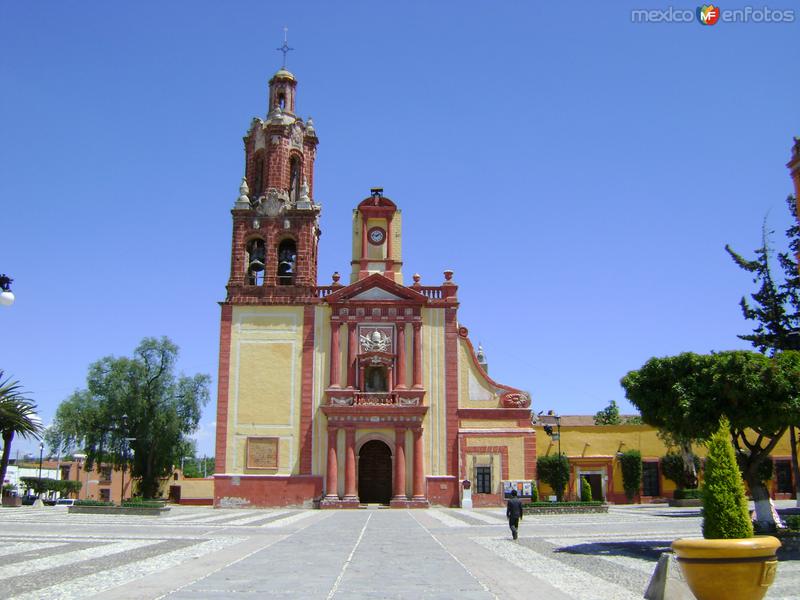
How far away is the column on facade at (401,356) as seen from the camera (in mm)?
42216

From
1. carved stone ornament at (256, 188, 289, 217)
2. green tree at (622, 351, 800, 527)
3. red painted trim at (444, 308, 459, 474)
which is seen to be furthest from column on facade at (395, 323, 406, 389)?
green tree at (622, 351, 800, 527)

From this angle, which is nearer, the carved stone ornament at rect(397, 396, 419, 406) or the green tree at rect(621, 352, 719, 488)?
the green tree at rect(621, 352, 719, 488)

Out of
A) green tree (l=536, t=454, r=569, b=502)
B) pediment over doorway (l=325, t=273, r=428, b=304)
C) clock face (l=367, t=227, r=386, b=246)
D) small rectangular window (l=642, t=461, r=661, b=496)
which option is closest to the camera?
pediment over doorway (l=325, t=273, r=428, b=304)

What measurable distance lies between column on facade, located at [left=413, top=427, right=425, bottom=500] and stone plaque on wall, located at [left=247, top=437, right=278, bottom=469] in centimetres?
756

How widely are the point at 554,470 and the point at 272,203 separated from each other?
22.4 metres

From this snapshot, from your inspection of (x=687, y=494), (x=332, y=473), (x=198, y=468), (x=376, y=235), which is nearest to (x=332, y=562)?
Result: (x=332, y=473)

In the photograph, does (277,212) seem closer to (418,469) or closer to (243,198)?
(243,198)

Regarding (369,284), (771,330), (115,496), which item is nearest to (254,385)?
(369,284)

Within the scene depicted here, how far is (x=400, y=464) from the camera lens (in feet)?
134

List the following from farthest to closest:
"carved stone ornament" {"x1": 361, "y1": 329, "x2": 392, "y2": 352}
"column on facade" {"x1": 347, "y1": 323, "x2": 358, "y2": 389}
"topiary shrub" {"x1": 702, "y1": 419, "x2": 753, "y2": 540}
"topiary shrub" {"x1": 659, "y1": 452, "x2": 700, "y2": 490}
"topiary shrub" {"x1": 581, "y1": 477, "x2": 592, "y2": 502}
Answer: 1. "topiary shrub" {"x1": 659, "y1": 452, "x2": 700, "y2": 490}
2. "carved stone ornament" {"x1": 361, "y1": 329, "x2": 392, "y2": 352}
3. "column on facade" {"x1": 347, "y1": 323, "x2": 358, "y2": 389}
4. "topiary shrub" {"x1": 581, "y1": 477, "x2": 592, "y2": 502}
5. "topiary shrub" {"x1": 702, "y1": 419, "x2": 753, "y2": 540}

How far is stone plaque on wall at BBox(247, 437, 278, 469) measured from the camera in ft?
137

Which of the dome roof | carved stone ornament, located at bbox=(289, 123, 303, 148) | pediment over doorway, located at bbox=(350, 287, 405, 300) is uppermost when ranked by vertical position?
the dome roof

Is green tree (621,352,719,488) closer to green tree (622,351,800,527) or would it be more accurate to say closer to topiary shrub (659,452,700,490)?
green tree (622,351,800,527)

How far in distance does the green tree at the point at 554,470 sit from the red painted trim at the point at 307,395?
13.3m
